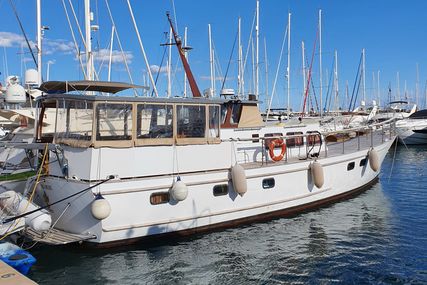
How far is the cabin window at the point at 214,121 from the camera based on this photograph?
11273mm

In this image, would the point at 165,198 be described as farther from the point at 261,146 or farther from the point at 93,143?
the point at 261,146

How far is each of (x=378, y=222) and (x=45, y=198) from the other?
9.23 metres

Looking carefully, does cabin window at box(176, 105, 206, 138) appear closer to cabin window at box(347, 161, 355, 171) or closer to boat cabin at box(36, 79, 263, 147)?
boat cabin at box(36, 79, 263, 147)

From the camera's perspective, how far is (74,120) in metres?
10.1

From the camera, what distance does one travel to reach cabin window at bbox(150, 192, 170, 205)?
1000cm

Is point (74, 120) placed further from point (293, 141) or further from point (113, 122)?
Result: point (293, 141)

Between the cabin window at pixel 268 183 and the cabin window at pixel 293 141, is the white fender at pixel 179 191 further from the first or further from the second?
the cabin window at pixel 293 141

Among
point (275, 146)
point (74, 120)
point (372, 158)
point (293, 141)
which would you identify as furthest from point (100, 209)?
point (372, 158)

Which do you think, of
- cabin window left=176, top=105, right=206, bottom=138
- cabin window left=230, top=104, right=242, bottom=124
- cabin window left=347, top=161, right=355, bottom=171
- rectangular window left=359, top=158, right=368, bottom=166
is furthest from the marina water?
cabin window left=230, top=104, right=242, bottom=124

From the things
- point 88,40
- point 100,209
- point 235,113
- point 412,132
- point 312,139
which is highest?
point 88,40

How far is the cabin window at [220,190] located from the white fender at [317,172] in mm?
3233

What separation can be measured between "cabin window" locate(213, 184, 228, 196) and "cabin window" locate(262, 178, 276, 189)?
133 cm

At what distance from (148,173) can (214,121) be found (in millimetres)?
2435

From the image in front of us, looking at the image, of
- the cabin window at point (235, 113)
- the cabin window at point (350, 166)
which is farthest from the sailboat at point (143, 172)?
the cabin window at point (350, 166)
